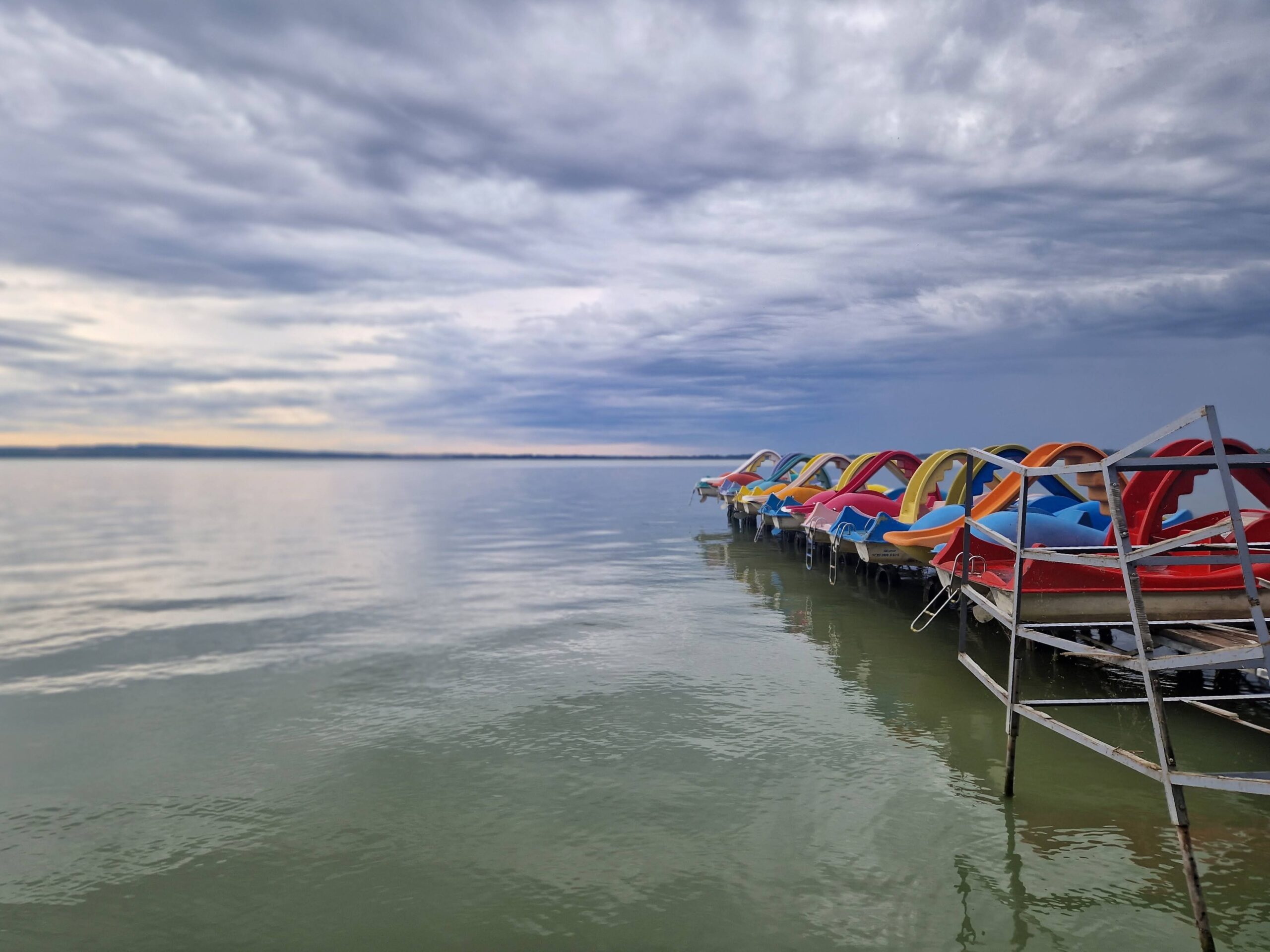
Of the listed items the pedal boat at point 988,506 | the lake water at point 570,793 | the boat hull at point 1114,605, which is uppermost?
the pedal boat at point 988,506

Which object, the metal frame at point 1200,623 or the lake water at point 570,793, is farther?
the lake water at point 570,793

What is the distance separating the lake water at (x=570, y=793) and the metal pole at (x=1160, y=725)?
59 centimetres

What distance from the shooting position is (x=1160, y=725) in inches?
194

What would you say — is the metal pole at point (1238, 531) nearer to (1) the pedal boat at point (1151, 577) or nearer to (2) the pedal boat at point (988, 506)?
(1) the pedal boat at point (1151, 577)

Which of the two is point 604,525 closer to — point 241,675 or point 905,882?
point 241,675

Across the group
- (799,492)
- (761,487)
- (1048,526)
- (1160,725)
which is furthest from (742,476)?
(1160,725)

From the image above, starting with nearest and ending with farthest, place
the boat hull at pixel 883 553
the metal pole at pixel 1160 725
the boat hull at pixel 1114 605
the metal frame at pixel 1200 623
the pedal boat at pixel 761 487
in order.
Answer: the metal frame at pixel 1200 623, the metal pole at pixel 1160 725, the boat hull at pixel 1114 605, the boat hull at pixel 883 553, the pedal boat at pixel 761 487

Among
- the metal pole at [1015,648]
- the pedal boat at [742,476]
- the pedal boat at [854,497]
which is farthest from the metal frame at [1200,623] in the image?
the pedal boat at [742,476]

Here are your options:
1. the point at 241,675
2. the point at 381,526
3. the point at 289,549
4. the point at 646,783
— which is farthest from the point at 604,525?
the point at 646,783

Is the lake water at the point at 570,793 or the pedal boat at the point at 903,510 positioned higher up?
the pedal boat at the point at 903,510

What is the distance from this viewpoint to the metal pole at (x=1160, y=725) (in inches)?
186

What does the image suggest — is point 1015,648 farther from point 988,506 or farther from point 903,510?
point 903,510

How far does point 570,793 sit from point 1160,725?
4.88 m

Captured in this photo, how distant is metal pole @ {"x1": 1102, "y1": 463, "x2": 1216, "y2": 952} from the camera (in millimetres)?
4734
